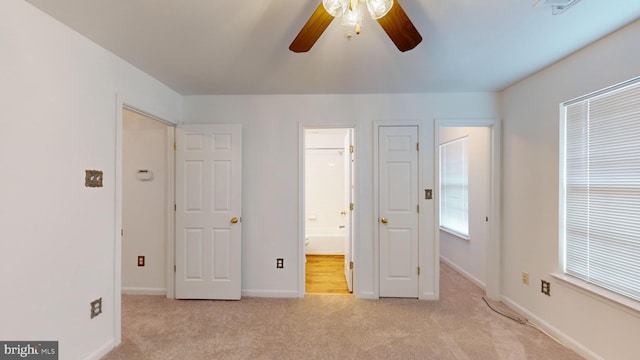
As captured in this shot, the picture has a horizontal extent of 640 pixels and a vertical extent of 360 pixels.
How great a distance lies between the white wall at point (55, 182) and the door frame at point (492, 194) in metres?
3.13

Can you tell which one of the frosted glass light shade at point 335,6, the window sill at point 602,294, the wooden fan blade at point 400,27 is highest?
the frosted glass light shade at point 335,6

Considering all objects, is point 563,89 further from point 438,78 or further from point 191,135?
point 191,135

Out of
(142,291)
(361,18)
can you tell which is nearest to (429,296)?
(361,18)

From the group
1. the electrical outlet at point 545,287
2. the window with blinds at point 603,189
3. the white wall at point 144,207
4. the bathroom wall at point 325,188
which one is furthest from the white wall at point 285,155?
the bathroom wall at point 325,188

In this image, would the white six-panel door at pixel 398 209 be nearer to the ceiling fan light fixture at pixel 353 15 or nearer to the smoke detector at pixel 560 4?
the smoke detector at pixel 560 4

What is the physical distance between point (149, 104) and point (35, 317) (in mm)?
1819

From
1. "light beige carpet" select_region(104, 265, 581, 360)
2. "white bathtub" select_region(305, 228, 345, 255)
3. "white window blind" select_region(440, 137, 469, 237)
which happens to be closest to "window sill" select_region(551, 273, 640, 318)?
"light beige carpet" select_region(104, 265, 581, 360)

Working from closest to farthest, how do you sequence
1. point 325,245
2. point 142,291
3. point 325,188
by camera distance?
point 142,291 → point 325,245 → point 325,188

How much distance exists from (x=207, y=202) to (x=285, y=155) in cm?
104

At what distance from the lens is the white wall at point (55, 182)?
4.58 ft

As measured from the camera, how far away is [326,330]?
231 cm

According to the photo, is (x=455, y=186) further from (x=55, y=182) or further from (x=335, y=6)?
(x=55, y=182)

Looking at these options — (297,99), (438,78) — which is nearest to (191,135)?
(297,99)

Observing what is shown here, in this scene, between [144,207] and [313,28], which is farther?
[144,207]
